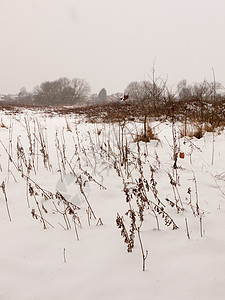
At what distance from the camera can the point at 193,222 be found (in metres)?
1.27

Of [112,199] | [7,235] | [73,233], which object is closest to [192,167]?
[112,199]

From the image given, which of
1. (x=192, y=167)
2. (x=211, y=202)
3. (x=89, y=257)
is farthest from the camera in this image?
(x=192, y=167)

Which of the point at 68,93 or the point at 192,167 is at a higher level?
the point at 68,93

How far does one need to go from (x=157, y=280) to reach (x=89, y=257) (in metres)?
0.37

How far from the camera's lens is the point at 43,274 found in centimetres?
92

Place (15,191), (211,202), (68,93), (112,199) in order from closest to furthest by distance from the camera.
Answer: (211,202), (112,199), (15,191), (68,93)

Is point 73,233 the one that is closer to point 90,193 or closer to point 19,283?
point 19,283

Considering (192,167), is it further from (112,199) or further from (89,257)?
(89,257)

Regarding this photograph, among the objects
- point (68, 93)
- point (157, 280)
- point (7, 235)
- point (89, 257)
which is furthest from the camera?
point (68, 93)

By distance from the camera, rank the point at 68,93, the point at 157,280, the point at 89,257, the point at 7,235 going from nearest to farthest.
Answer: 1. the point at 157,280
2. the point at 89,257
3. the point at 7,235
4. the point at 68,93

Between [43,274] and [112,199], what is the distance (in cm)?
88

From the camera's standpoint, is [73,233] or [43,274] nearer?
[43,274]

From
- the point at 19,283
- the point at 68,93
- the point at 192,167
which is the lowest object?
the point at 19,283

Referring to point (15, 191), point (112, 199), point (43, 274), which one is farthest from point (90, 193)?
point (43, 274)
